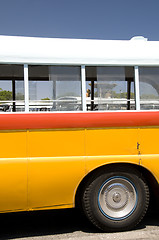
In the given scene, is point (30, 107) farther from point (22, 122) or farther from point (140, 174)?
point (140, 174)

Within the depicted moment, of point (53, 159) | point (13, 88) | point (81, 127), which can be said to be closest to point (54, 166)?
point (53, 159)

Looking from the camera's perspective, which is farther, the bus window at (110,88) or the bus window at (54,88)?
the bus window at (110,88)

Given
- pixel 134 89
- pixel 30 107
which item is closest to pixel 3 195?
pixel 30 107

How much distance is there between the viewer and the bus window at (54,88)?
4117mm

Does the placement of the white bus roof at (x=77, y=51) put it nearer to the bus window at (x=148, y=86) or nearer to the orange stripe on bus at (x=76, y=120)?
the bus window at (x=148, y=86)

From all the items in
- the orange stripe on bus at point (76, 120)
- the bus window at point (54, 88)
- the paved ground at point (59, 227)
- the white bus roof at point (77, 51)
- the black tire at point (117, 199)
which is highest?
the white bus roof at point (77, 51)

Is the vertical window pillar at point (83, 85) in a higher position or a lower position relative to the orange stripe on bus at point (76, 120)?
higher

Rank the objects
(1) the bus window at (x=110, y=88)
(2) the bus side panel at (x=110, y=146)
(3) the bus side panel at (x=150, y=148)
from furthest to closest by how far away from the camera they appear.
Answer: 1. (1) the bus window at (x=110, y=88)
2. (3) the bus side panel at (x=150, y=148)
3. (2) the bus side panel at (x=110, y=146)

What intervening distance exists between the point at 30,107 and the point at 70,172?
1.04 meters

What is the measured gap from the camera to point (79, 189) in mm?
4168

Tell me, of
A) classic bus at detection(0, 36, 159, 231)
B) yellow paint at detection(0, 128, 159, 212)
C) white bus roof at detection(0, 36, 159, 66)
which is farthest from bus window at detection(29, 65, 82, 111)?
yellow paint at detection(0, 128, 159, 212)

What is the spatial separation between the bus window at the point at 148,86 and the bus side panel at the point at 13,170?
1824mm

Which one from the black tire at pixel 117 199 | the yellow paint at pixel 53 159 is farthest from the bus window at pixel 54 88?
the black tire at pixel 117 199

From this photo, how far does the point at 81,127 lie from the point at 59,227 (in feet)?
5.27
